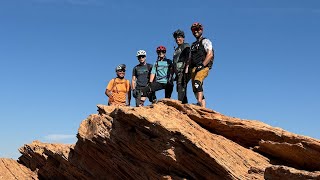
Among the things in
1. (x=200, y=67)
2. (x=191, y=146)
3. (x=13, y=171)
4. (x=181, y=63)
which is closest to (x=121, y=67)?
(x=181, y=63)

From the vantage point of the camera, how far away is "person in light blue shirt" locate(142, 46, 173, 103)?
2119cm

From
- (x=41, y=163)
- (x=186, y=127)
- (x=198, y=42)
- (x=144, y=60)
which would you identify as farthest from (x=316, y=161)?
(x=41, y=163)

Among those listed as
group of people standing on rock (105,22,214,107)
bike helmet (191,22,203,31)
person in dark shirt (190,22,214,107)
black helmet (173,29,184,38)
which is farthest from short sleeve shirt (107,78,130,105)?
bike helmet (191,22,203,31)

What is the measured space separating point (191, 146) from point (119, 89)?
8267 millimetres

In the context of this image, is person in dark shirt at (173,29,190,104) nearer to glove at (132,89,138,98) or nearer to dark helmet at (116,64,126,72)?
glove at (132,89,138,98)

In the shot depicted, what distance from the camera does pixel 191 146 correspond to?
16641mm

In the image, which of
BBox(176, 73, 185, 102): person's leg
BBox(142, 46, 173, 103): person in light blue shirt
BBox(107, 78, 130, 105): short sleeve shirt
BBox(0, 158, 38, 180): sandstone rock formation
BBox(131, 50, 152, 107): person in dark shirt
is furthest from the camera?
BBox(0, 158, 38, 180): sandstone rock formation

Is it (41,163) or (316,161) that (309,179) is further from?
(41,163)

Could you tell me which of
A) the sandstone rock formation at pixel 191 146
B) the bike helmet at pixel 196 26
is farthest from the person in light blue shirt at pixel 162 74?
the bike helmet at pixel 196 26

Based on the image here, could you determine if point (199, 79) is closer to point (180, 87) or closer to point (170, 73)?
point (180, 87)

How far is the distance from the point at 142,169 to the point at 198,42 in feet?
21.8

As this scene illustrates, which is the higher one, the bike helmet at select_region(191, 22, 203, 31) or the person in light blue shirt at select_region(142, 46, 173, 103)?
the bike helmet at select_region(191, 22, 203, 31)

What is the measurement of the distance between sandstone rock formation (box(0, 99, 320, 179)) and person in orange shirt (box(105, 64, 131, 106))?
1452 mm

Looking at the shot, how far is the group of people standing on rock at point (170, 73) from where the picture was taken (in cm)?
1895
